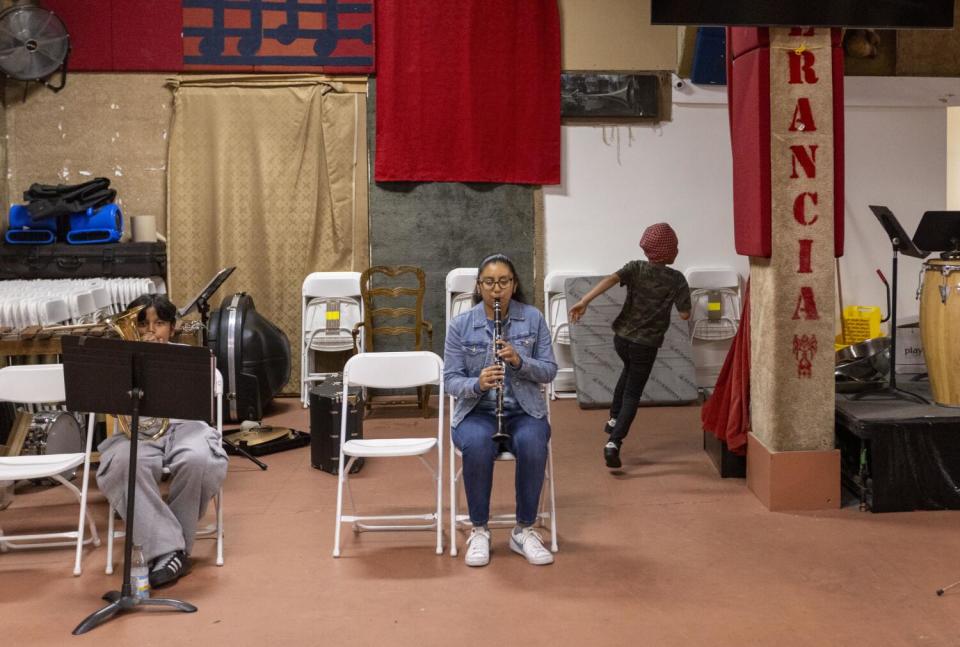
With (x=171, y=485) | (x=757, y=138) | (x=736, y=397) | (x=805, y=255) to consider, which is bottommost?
(x=171, y=485)

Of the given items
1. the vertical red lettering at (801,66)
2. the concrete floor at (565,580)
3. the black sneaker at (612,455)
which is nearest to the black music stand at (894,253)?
the concrete floor at (565,580)

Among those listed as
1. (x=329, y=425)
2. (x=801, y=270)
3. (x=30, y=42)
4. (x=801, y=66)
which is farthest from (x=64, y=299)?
(x=801, y=66)

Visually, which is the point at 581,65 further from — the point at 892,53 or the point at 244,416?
the point at 244,416

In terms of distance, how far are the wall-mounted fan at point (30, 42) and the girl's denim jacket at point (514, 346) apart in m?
4.51

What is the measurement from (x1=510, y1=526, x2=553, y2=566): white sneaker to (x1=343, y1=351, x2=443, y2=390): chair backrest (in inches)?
32.0

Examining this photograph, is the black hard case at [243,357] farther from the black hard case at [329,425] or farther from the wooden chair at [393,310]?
the black hard case at [329,425]

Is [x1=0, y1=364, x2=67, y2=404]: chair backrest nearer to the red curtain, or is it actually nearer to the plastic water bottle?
the plastic water bottle

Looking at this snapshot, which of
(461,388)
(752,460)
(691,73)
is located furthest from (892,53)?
(461,388)

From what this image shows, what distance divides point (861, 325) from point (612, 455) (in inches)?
132

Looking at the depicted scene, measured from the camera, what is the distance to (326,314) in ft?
25.7

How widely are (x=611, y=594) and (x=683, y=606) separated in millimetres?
283

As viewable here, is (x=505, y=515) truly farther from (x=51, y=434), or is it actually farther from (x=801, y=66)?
(x=801, y=66)

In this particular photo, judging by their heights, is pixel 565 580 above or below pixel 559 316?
below

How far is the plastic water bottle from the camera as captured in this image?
396cm
